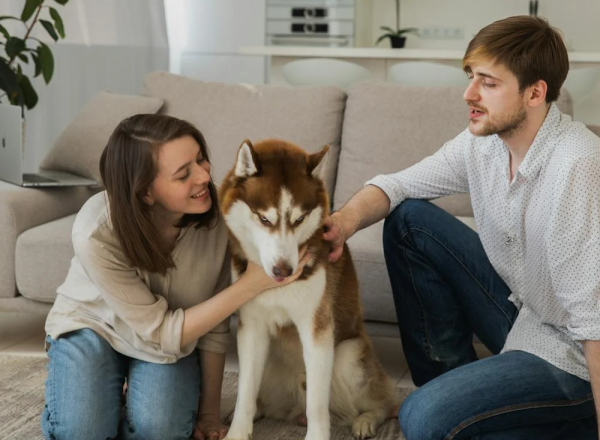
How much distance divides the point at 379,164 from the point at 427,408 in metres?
1.52

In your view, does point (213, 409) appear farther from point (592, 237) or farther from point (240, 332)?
point (592, 237)

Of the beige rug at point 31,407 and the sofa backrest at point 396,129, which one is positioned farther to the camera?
the sofa backrest at point 396,129

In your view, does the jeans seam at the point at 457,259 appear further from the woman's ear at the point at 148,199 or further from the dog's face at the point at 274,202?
the woman's ear at the point at 148,199

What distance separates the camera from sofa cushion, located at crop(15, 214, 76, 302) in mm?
2844

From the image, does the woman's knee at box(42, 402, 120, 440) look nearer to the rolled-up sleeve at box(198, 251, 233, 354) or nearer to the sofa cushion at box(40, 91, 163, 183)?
the rolled-up sleeve at box(198, 251, 233, 354)

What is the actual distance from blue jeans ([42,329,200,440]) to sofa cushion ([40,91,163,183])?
1.25m

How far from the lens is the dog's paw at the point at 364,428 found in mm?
2223

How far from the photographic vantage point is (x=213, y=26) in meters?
6.11

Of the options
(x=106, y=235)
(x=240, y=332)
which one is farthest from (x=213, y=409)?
(x=106, y=235)

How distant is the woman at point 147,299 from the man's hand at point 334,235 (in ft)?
0.49

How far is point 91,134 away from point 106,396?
1.48 metres

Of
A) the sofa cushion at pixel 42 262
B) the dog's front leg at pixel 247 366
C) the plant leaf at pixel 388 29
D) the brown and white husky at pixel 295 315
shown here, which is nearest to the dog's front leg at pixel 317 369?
the brown and white husky at pixel 295 315

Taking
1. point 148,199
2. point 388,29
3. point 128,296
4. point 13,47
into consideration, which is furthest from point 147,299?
point 388,29

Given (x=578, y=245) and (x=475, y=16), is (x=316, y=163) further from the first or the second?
(x=475, y=16)
